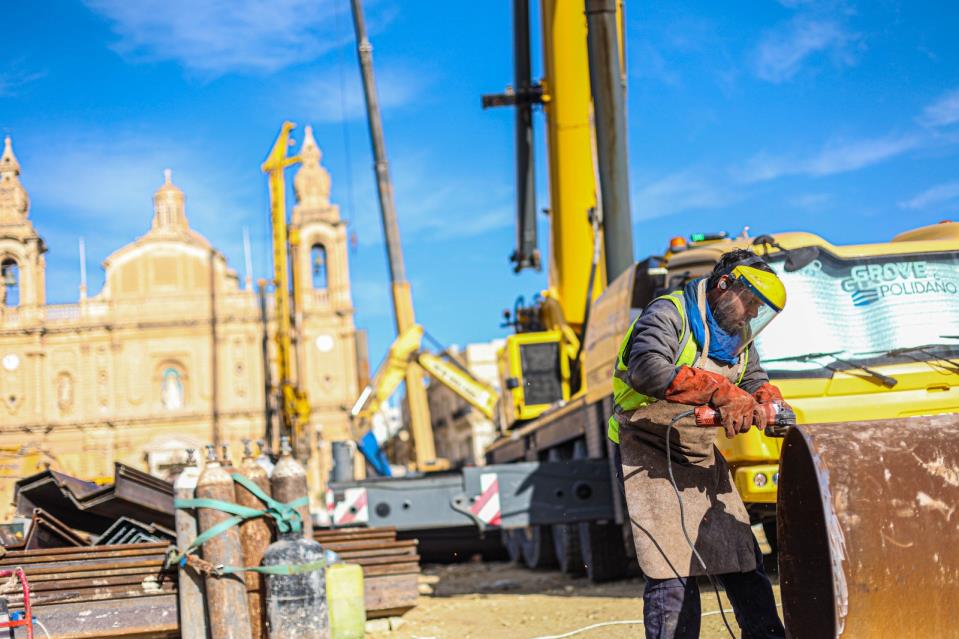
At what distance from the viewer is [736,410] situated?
4395 mm

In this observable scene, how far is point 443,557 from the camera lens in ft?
57.4

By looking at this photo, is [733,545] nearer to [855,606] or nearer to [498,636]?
[855,606]

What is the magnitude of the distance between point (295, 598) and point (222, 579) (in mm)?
514

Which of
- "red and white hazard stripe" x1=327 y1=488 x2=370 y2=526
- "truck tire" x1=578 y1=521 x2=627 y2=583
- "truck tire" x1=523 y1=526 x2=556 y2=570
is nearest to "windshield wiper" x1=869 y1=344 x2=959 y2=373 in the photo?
"truck tire" x1=578 y1=521 x2=627 y2=583

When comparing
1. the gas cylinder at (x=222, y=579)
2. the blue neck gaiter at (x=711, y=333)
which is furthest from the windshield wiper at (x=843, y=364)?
the gas cylinder at (x=222, y=579)

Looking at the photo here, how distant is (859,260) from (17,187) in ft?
235

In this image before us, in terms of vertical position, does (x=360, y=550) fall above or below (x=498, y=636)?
above

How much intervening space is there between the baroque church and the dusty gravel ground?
55005 mm

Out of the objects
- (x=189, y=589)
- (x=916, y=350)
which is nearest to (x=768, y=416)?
(x=916, y=350)

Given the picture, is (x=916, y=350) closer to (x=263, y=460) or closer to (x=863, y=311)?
(x=863, y=311)

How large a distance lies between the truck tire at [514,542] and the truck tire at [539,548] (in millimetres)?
355

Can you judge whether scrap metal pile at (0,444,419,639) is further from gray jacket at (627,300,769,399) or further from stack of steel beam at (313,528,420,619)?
gray jacket at (627,300,769,399)

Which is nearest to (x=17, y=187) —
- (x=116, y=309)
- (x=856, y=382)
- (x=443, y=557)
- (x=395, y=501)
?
(x=116, y=309)

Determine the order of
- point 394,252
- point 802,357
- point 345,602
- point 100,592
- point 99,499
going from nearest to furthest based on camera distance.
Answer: point 802,357, point 100,592, point 345,602, point 99,499, point 394,252
